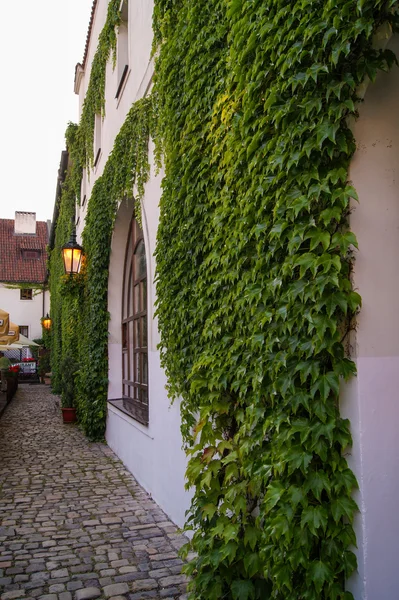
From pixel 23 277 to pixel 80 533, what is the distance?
31.9 metres

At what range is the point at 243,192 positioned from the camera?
10.3ft

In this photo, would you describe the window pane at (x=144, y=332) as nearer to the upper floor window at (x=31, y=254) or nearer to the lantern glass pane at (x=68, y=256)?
the lantern glass pane at (x=68, y=256)

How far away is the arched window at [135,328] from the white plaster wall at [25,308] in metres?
26.4

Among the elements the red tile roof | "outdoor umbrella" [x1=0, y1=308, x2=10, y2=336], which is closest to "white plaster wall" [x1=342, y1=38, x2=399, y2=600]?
"outdoor umbrella" [x1=0, y1=308, x2=10, y2=336]

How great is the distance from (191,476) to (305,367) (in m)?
1.41

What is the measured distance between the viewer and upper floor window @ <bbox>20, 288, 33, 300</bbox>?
34.4 m

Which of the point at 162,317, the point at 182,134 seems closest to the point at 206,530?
the point at 162,317

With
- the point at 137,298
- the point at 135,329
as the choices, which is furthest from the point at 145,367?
the point at 137,298

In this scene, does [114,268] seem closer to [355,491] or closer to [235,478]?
[235,478]

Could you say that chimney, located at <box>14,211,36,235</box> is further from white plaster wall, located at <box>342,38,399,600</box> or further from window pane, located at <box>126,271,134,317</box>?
white plaster wall, located at <box>342,38,399,600</box>

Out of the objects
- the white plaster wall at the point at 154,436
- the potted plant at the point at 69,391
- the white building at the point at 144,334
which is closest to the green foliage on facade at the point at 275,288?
the white plaster wall at the point at 154,436

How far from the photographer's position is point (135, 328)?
826cm

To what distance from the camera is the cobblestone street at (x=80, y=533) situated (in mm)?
3631

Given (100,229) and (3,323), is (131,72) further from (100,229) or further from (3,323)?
(3,323)
